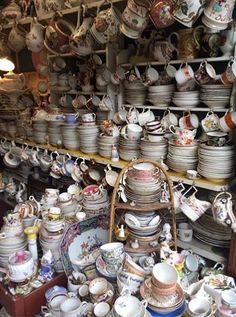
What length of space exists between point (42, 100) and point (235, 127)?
1.69m

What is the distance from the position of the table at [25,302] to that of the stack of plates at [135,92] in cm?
100

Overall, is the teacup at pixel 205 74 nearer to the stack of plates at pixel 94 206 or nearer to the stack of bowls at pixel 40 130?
the stack of plates at pixel 94 206

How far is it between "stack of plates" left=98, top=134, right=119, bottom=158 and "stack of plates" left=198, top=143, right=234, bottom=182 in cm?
51

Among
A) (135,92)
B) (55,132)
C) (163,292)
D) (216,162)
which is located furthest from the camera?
(55,132)

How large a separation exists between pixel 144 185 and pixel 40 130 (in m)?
1.10

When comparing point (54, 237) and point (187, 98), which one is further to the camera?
point (187, 98)

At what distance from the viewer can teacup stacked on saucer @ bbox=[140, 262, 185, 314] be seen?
920 millimetres

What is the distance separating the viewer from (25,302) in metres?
1.16

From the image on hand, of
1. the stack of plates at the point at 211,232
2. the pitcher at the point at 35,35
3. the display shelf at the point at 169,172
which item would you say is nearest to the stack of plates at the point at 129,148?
the display shelf at the point at 169,172

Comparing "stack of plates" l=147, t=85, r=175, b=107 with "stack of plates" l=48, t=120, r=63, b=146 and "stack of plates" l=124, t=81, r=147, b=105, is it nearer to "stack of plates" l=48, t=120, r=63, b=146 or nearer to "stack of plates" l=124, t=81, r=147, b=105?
"stack of plates" l=124, t=81, r=147, b=105

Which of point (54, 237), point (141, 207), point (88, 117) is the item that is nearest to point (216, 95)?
point (141, 207)

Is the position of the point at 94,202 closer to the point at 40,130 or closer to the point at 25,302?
the point at 25,302

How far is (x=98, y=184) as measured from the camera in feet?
5.42

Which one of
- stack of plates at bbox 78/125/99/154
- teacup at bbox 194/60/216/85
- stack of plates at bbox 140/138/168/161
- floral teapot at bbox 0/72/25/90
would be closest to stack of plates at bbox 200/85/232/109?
teacup at bbox 194/60/216/85
